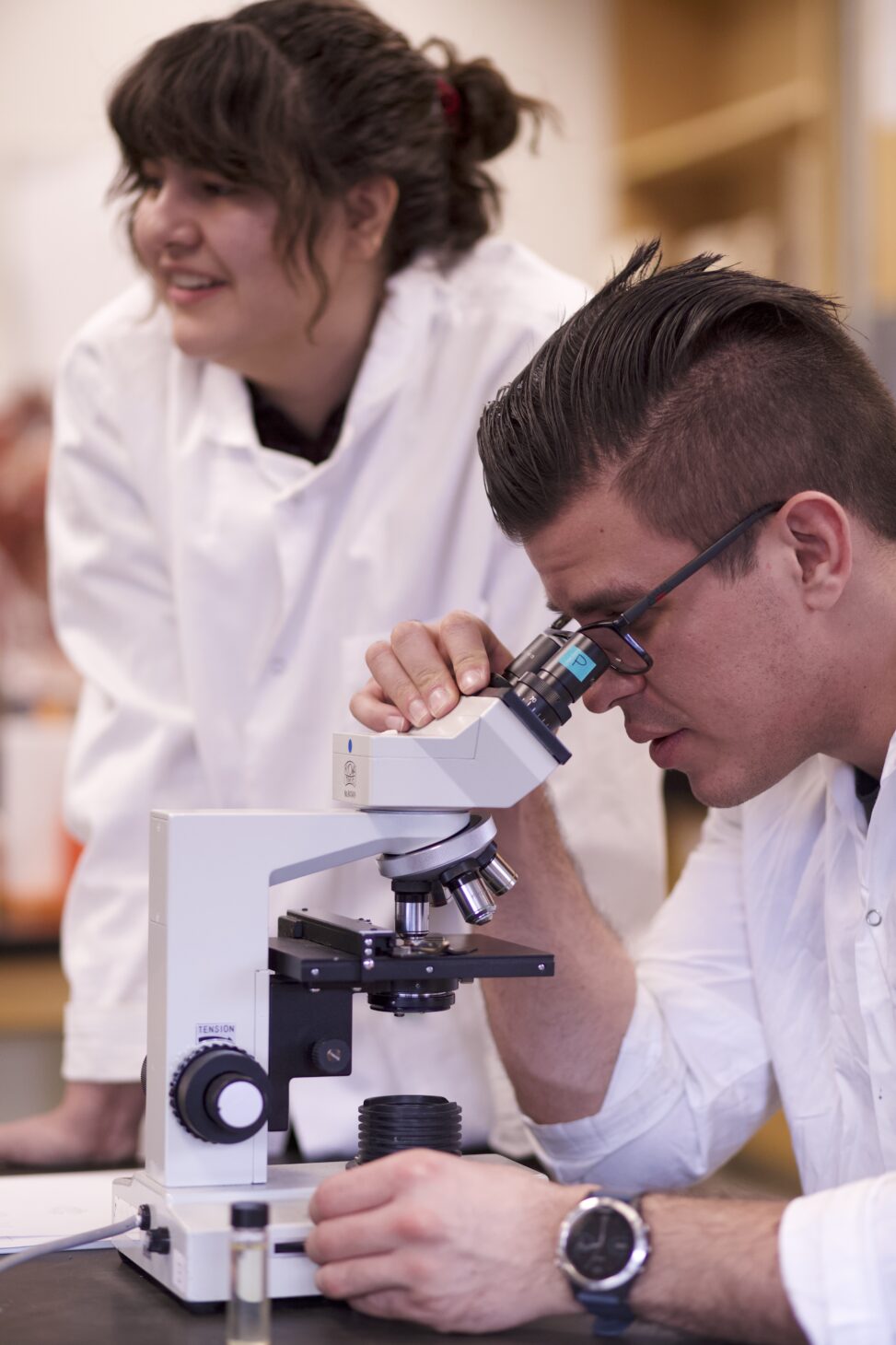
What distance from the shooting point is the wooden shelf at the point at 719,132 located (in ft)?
11.6

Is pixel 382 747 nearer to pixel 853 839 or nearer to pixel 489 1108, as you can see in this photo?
pixel 853 839

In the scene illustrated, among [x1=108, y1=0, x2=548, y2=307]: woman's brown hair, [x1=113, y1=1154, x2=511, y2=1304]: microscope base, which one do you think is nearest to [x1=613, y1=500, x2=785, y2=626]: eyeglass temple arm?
[x1=113, y1=1154, x2=511, y2=1304]: microscope base

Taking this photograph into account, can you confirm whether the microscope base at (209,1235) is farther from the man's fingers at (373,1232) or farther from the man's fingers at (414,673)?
the man's fingers at (414,673)

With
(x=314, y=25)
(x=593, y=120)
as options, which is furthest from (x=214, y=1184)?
(x=593, y=120)

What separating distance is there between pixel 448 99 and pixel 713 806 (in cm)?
95

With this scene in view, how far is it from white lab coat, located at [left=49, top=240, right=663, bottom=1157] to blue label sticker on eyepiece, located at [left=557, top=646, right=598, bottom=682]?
1.82 feet

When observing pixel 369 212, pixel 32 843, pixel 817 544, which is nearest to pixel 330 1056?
pixel 817 544

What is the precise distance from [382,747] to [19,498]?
2.53 metres

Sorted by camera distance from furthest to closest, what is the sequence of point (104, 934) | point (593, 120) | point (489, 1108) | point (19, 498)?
point (593, 120), point (19, 498), point (104, 934), point (489, 1108)

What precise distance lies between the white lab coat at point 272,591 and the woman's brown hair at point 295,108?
0.16 metres

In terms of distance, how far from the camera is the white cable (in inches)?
42.4

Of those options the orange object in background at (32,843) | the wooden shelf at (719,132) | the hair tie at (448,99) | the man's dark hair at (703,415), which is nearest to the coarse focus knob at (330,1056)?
the man's dark hair at (703,415)

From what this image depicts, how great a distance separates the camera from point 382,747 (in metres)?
1.17

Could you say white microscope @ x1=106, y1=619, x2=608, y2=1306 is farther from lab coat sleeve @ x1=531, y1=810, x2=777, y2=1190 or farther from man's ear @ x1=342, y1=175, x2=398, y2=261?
man's ear @ x1=342, y1=175, x2=398, y2=261
